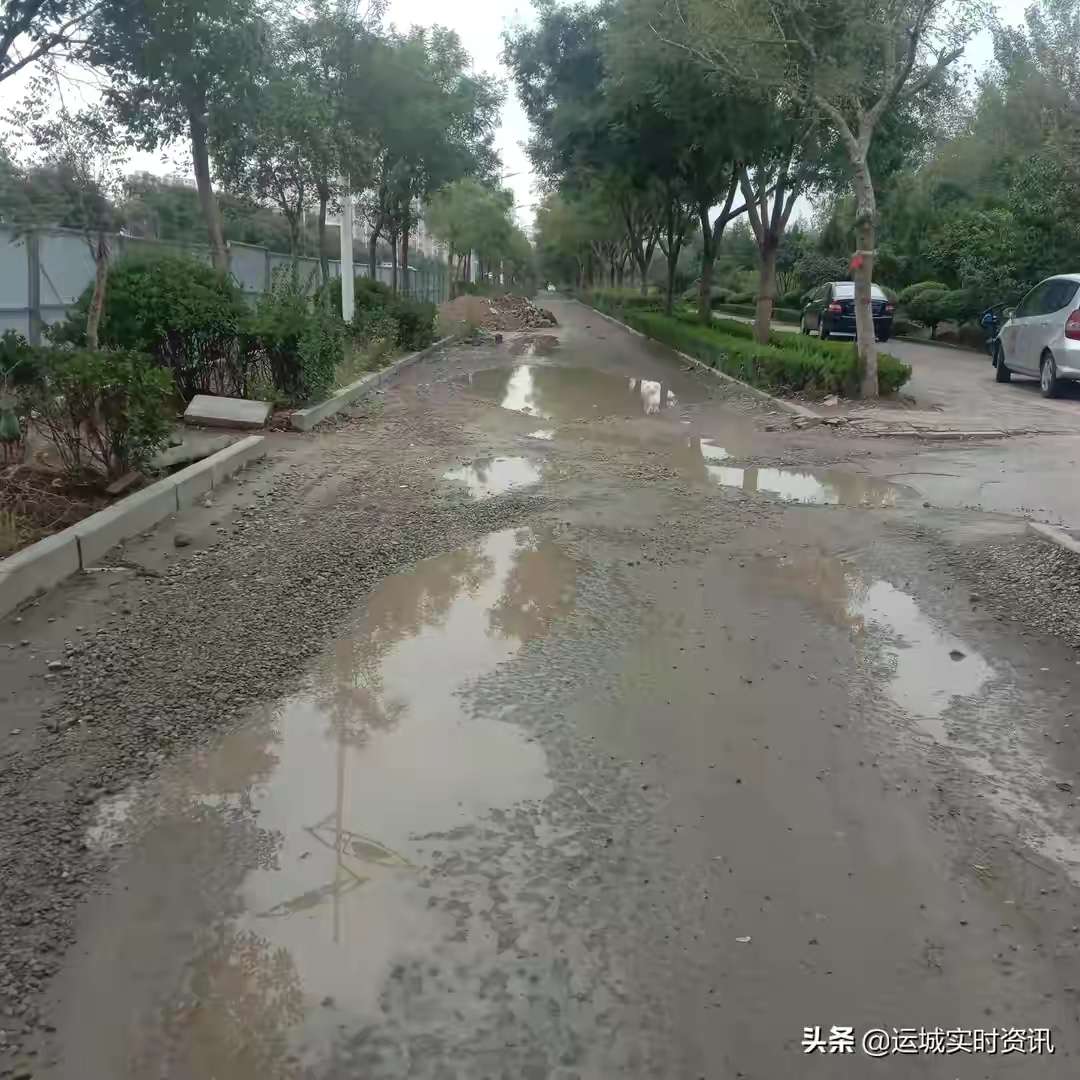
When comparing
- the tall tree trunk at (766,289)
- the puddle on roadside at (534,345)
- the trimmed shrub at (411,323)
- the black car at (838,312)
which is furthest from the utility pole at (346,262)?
the black car at (838,312)

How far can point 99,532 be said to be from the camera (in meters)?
6.63

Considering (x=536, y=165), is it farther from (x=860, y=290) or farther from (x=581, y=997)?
(x=581, y=997)

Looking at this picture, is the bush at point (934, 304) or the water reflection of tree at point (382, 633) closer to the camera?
the water reflection of tree at point (382, 633)

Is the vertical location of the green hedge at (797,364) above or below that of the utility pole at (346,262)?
below

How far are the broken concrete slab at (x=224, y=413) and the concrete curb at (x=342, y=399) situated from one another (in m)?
0.47

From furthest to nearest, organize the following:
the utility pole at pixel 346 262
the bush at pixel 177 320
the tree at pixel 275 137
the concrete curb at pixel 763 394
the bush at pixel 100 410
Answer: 1. the utility pole at pixel 346 262
2. the concrete curb at pixel 763 394
3. the tree at pixel 275 137
4. the bush at pixel 177 320
5. the bush at pixel 100 410

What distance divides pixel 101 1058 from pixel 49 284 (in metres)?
12.2

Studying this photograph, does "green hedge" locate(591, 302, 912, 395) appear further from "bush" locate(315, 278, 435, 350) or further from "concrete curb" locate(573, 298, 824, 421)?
"bush" locate(315, 278, 435, 350)

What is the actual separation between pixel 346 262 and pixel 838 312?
13617 mm

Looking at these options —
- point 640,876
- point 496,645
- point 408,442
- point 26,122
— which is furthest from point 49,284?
point 640,876

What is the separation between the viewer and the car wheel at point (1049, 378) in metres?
16.0

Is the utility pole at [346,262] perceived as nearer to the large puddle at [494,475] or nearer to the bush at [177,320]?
the bush at [177,320]

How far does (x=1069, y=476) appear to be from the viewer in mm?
9734

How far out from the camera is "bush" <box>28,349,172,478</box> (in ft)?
24.6
